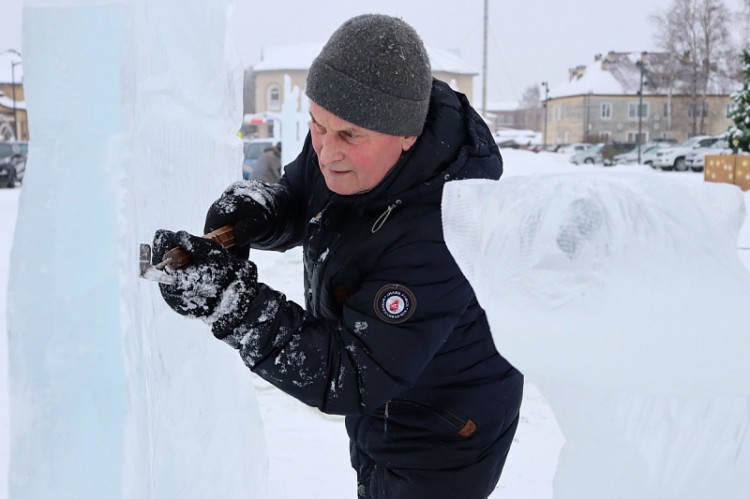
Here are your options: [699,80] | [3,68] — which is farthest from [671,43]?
[3,68]

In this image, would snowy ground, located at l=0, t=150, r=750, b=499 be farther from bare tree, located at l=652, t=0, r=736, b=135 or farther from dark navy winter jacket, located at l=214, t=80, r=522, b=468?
bare tree, located at l=652, t=0, r=736, b=135

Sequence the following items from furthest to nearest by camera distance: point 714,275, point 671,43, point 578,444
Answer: point 671,43, point 578,444, point 714,275

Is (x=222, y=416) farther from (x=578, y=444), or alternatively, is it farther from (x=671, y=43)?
(x=671, y=43)

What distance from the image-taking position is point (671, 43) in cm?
3391

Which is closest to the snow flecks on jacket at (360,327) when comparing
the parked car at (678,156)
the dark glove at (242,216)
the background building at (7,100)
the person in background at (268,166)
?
the dark glove at (242,216)

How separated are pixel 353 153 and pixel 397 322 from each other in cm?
35

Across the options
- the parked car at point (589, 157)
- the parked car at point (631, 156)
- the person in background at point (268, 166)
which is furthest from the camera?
the parked car at point (589, 157)

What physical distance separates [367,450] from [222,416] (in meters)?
0.60

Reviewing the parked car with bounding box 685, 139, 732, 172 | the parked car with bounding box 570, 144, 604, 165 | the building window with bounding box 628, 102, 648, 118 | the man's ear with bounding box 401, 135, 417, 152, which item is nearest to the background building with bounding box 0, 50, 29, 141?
the parked car with bounding box 570, 144, 604, 165

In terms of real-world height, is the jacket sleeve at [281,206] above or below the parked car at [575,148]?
below

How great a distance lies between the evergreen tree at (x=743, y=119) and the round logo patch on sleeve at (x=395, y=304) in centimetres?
1816

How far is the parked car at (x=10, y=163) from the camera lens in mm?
16531

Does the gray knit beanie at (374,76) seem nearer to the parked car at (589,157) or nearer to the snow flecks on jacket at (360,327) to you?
the snow flecks on jacket at (360,327)

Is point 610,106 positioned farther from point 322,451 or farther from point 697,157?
point 322,451
